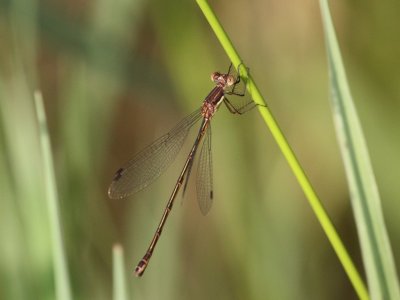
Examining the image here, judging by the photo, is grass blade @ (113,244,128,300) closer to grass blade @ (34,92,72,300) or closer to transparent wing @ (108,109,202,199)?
grass blade @ (34,92,72,300)

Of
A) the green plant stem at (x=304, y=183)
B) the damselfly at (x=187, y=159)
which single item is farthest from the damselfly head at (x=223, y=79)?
the green plant stem at (x=304, y=183)

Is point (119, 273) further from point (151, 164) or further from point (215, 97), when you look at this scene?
point (151, 164)

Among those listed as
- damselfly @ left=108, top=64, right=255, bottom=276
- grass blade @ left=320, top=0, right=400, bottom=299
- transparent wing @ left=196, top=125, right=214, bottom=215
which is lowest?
grass blade @ left=320, top=0, right=400, bottom=299

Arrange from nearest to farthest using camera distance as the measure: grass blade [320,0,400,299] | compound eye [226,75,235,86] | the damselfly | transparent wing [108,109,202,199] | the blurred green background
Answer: grass blade [320,0,400,299]
the blurred green background
compound eye [226,75,235,86]
the damselfly
transparent wing [108,109,202,199]

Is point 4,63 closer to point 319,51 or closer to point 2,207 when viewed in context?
point 2,207

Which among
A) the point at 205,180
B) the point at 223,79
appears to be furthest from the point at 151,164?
the point at 223,79

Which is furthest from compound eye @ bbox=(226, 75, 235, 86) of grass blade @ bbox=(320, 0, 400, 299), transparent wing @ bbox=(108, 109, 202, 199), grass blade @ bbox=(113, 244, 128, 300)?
grass blade @ bbox=(113, 244, 128, 300)

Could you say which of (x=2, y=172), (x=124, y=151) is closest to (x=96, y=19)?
(x=2, y=172)
